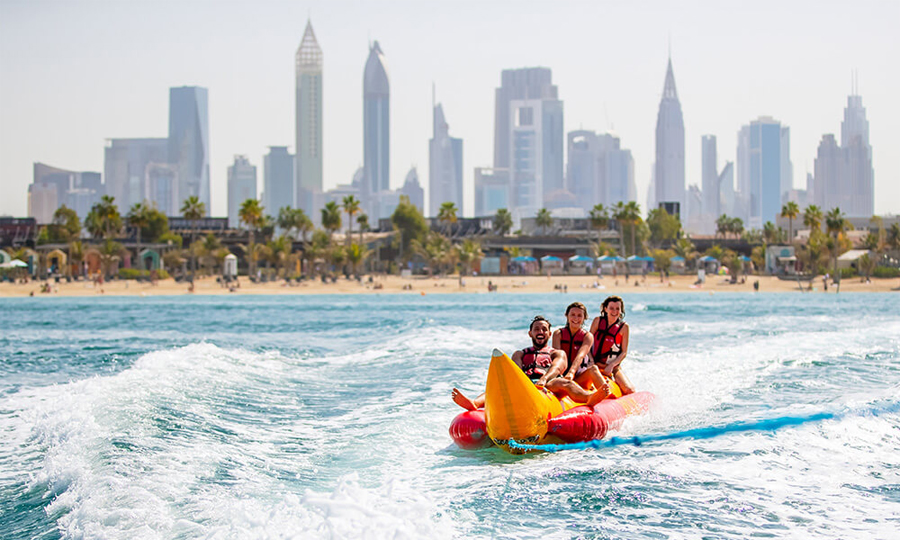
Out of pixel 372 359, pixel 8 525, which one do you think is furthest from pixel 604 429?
pixel 372 359

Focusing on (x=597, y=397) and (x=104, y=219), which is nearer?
(x=597, y=397)

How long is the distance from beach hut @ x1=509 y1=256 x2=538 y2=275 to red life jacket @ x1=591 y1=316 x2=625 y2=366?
67.4 meters

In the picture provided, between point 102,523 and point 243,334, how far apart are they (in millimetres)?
19440

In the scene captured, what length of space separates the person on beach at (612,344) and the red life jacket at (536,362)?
114 cm

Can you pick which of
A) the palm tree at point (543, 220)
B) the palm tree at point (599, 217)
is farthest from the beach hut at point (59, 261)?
the palm tree at point (543, 220)

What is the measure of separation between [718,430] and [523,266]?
6884cm

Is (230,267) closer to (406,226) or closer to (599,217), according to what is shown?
(406,226)

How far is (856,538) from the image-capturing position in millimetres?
6285

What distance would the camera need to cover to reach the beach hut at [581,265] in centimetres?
7844

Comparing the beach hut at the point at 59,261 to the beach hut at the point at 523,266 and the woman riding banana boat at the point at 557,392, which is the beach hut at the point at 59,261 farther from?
the woman riding banana boat at the point at 557,392

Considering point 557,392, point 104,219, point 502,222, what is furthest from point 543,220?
point 557,392

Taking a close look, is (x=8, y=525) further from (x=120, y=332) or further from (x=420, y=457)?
(x=120, y=332)

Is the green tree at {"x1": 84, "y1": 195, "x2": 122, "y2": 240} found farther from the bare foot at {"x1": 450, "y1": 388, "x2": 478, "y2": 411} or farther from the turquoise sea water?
the bare foot at {"x1": 450, "y1": 388, "x2": 478, "y2": 411}

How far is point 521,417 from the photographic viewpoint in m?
8.46
